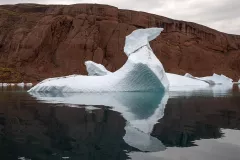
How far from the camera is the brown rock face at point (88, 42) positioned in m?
53.1

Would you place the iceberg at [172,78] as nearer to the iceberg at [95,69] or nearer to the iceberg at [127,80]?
the iceberg at [95,69]

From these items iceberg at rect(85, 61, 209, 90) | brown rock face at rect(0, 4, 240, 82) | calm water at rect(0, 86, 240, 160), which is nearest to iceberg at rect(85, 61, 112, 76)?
iceberg at rect(85, 61, 209, 90)

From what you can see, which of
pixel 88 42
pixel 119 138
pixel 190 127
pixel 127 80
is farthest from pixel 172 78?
pixel 88 42

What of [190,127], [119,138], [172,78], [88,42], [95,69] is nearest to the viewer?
[119,138]

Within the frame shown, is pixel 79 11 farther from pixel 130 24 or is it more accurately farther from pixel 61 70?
pixel 61 70

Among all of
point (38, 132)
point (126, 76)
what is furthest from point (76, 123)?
point (126, 76)

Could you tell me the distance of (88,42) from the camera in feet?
178

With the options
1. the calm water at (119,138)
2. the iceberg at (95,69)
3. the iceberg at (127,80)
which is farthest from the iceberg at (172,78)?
the calm water at (119,138)

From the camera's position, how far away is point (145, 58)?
16641 millimetres

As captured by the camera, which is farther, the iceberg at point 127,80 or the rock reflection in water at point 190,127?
the iceberg at point 127,80

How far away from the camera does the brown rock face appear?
174 feet

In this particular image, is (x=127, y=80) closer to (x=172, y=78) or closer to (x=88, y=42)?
(x=172, y=78)

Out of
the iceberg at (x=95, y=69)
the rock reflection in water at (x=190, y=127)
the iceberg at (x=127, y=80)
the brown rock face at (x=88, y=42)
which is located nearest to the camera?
the rock reflection in water at (x=190, y=127)

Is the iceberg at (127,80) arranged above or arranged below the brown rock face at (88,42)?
below
